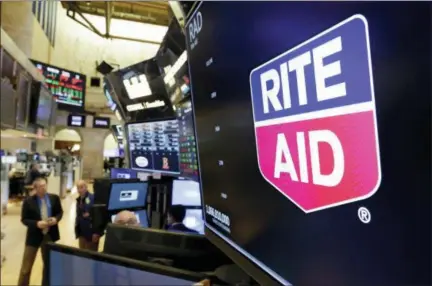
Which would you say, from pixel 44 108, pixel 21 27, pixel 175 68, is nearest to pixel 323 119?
pixel 175 68

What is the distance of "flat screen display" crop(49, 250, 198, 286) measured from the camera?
1060mm

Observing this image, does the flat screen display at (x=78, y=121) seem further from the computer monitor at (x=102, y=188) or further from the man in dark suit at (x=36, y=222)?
the computer monitor at (x=102, y=188)

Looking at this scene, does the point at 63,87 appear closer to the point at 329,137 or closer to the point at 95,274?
the point at 95,274

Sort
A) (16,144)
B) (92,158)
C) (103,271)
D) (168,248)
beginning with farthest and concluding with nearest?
(16,144), (92,158), (168,248), (103,271)

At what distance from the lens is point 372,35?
1.65 ft

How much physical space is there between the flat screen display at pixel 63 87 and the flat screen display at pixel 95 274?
9.03 meters

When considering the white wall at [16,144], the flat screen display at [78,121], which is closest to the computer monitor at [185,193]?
the flat screen display at [78,121]

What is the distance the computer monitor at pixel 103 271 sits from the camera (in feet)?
3.42

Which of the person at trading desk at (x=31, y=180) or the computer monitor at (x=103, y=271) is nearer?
the computer monitor at (x=103, y=271)

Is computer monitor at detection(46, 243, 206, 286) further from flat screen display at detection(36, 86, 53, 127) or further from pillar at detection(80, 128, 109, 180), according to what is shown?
flat screen display at detection(36, 86, 53, 127)

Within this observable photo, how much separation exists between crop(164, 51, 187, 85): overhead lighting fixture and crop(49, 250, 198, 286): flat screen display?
142cm

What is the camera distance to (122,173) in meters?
2.92

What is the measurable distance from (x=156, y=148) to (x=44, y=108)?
7.26 metres

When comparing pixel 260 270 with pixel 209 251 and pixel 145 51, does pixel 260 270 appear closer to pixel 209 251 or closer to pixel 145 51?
pixel 209 251
